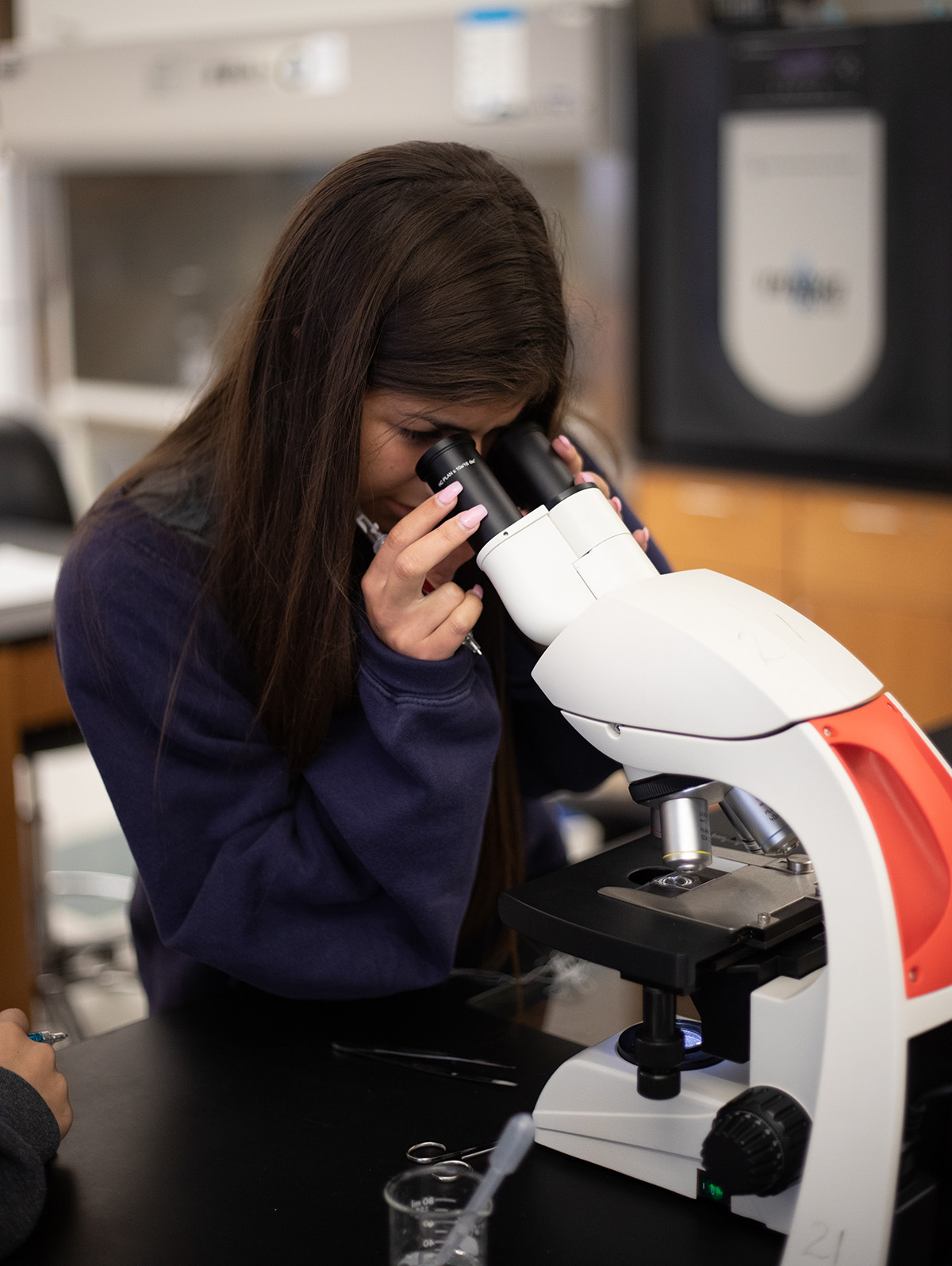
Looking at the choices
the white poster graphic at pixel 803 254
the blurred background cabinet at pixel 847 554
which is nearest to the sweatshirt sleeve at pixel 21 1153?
the blurred background cabinet at pixel 847 554

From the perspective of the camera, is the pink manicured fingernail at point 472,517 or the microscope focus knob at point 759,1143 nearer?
the microscope focus knob at point 759,1143

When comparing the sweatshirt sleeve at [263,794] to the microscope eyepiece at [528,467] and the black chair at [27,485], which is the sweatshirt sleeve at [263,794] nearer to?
the microscope eyepiece at [528,467]

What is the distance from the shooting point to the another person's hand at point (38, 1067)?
2.84 ft

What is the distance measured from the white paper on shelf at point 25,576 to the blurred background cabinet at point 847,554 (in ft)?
4.45

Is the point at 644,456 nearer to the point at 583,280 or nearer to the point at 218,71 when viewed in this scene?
the point at 583,280

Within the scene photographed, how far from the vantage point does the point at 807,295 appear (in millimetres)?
2777

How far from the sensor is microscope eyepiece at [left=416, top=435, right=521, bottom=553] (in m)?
0.89

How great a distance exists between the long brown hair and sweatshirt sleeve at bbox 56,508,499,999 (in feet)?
0.11

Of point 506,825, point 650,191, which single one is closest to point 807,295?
point 650,191

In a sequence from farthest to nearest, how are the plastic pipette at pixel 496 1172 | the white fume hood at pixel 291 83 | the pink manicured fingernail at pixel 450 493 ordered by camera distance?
the white fume hood at pixel 291 83
the pink manicured fingernail at pixel 450 493
the plastic pipette at pixel 496 1172

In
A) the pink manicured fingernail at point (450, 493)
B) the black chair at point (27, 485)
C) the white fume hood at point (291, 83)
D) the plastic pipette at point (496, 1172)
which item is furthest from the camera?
the white fume hood at point (291, 83)

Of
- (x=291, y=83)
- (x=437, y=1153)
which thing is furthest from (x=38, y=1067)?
(x=291, y=83)

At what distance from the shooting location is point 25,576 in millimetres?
2258

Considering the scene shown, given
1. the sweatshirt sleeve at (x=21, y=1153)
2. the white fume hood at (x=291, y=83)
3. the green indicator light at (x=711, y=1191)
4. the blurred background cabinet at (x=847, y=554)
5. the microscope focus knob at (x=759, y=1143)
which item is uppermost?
the white fume hood at (x=291, y=83)
